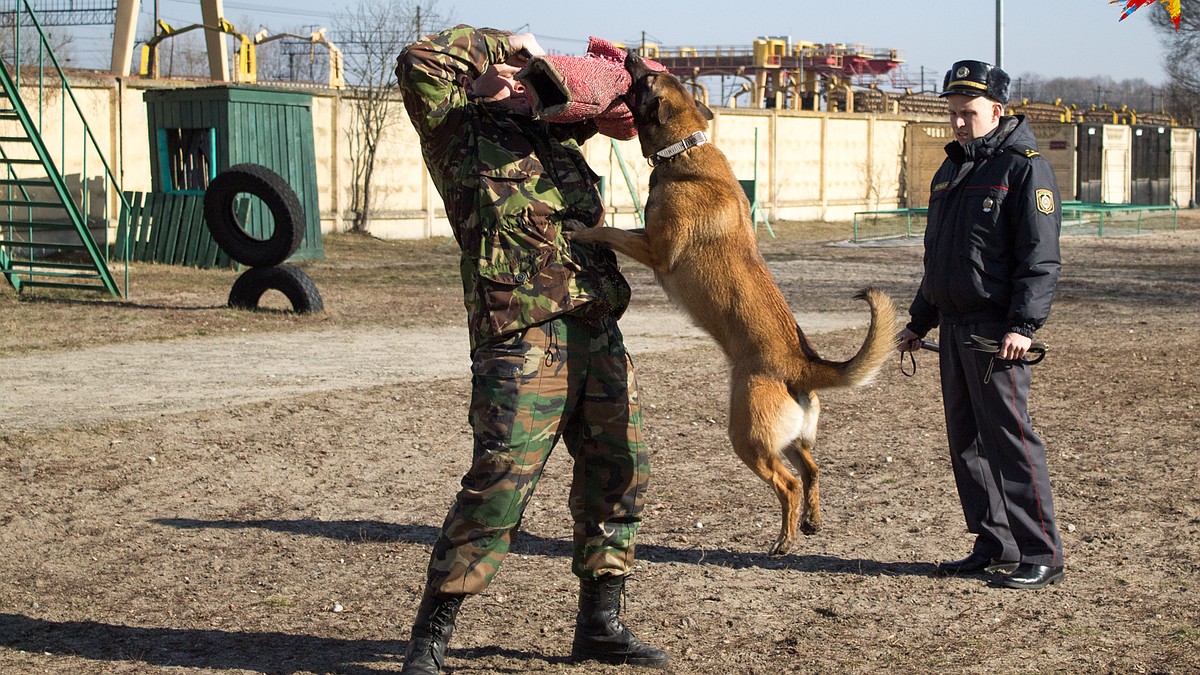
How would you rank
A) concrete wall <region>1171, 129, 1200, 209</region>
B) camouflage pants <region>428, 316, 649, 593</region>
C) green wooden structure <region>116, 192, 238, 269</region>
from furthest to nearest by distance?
concrete wall <region>1171, 129, 1200, 209</region> → green wooden structure <region>116, 192, 238, 269</region> → camouflage pants <region>428, 316, 649, 593</region>

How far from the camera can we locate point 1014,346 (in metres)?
4.40

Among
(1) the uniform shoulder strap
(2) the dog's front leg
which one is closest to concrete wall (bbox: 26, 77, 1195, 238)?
(2) the dog's front leg

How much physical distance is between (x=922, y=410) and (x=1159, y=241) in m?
17.4

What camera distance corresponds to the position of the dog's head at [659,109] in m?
4.43

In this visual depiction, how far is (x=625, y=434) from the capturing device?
367cm

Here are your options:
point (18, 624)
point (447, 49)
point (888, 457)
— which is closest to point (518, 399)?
point (447, 49)

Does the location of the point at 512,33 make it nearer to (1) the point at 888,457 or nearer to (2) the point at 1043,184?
(2) the point at 1043,184

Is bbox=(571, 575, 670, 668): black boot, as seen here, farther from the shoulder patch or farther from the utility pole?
the utility pole

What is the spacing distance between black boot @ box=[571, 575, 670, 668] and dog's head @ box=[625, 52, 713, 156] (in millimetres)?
1687

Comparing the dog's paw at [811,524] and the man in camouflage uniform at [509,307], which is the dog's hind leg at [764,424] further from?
the man in camouflage uniform at [509,307]

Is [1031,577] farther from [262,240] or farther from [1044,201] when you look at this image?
[262,240]

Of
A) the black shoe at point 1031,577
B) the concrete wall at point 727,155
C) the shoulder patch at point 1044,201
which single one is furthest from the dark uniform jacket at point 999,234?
the concrete wall at point 727,155

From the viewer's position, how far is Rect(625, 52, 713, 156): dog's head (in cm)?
443

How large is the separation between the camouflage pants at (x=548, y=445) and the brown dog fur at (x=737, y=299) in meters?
0.84
